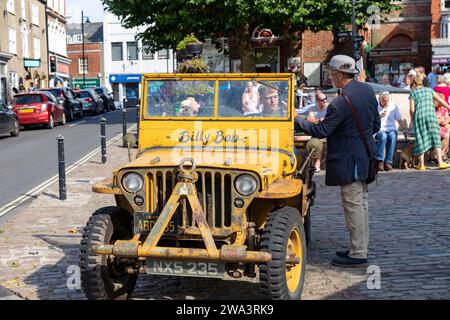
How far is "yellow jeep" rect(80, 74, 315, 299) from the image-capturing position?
4.97 metres

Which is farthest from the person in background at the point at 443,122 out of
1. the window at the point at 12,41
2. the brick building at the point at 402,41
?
the window at the point at 12,41

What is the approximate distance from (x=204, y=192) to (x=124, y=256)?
77cm

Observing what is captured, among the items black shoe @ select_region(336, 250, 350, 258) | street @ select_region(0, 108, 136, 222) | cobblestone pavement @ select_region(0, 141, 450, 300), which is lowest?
cobblestone pavement @ select_region(0, 141, 450, 300)

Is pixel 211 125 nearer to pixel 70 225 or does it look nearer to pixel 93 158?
pixel 70 225

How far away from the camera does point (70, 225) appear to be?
899 cm

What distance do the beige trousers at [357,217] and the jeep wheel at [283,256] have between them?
119cm

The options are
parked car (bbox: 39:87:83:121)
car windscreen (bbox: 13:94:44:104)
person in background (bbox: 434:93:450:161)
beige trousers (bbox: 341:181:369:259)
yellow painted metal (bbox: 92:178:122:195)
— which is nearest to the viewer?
yellow painted metal (bbox: 92:178:122:195)

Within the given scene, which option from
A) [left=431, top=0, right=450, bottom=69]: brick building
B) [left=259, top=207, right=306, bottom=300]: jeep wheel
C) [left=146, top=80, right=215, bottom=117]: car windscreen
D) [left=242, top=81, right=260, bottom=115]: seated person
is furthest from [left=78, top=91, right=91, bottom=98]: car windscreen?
[left=259, top=207, right=306, bottom=300]: jeep wheel

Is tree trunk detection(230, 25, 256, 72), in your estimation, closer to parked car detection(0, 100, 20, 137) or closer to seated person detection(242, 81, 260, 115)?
parked car detection(0, 100, 20, 137)

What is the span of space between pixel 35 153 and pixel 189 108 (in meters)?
12.6

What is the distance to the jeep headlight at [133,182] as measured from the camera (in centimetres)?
529

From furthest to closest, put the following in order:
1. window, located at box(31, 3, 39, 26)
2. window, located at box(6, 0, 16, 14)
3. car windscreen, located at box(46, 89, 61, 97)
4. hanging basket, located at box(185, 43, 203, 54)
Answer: window, located at box(31, 3, 39, 26) < window, located at box(6, 0, 16, 14) < car windscreen, located at box(46, 89, 61, 97) < hanging basket, located at box(185, 43, 203, 54)

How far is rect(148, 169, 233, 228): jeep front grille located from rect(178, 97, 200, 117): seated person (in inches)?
48.2

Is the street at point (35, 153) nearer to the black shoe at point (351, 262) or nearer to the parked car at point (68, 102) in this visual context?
the parked car at point (68, 102)
